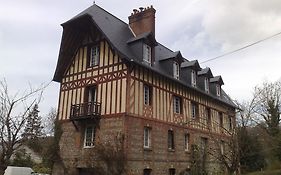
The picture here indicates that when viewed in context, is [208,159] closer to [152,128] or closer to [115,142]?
[152,128]

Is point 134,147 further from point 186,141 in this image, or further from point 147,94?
point 186,141

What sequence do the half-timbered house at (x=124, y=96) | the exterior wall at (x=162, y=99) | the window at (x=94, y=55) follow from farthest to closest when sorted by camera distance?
1. the window at (x=94, y=55)
2. the exterior wall at (x=162, y=99)
3. the half-timbered house at (x=124, y=96)

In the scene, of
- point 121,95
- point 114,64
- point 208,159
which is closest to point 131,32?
point 114,64

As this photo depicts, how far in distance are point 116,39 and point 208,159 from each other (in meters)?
10.4

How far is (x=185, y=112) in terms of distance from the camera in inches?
771

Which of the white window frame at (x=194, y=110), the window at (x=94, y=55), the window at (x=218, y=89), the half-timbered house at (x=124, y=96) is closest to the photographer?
the half-timbered house at (x=124, y=96)

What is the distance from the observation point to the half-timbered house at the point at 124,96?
1527 cm

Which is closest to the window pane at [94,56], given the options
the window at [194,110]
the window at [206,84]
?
the window at [194,110]

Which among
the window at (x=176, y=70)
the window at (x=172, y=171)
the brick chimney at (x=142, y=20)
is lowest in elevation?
the window at (x=172, y=171)

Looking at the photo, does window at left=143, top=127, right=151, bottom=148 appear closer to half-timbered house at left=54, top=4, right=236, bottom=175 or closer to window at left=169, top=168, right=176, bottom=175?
half-timbered house at left=54, top=4, right=236, bottom=175

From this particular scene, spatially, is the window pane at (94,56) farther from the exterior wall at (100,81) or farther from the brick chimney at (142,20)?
the brick chimney at (142,20)

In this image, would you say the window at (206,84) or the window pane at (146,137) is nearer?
the window pane at (146,137)

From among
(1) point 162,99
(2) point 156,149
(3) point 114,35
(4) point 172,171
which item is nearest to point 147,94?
(1) point 162,99

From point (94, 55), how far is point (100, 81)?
1.90 meters
